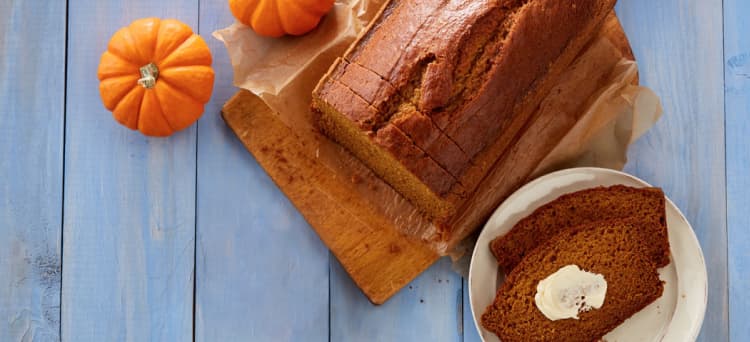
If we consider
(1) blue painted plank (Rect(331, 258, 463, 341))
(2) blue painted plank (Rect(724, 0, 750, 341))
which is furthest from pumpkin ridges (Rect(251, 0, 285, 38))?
(2) blue painted plank (Rect(724, 0, 750, 341))

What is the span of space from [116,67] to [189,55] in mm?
246

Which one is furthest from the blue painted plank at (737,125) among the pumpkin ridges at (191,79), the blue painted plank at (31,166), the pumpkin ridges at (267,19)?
the blue painted plank at (31,166)

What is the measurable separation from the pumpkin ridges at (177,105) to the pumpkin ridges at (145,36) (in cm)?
11

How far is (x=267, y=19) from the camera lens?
243cm

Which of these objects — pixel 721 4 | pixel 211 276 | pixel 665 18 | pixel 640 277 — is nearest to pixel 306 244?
pixel 211 276

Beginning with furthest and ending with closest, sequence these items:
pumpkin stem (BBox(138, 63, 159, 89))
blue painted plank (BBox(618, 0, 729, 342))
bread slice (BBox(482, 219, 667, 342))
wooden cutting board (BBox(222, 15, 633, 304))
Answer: blue painted plank (BBox(618, 0, 729, 342)) → wooden cutting board (BBox(222, 15, 633, 304)) → bread slice (BBox(482, 219, 667, 342)) → pumpkin stem (BBox(138, 63, 159, 89))

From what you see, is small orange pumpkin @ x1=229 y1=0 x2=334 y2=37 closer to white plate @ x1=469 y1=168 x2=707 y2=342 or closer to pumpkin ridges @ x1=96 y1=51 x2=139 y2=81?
pumpkin ridges @ x1=96 y1=51 x2=139 y2=81

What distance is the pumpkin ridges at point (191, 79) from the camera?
240 centimetres

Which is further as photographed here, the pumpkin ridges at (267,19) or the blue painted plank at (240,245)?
the blue painted plank at (240,245)

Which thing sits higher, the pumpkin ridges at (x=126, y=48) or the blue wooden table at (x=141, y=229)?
the pumpkin ridges at (x=126, y=48)

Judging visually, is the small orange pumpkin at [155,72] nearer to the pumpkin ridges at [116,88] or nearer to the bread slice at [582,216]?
the pumpkin ridges at [116,88]

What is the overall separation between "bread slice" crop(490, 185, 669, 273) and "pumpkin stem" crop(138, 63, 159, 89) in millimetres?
1281

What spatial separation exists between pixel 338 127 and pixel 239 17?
518 mm

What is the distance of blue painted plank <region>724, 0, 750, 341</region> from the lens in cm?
272
